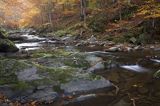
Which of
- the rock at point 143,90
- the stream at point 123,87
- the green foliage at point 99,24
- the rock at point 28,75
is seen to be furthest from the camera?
the green foliage at point 99,24

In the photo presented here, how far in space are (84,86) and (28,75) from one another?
6.57 ft

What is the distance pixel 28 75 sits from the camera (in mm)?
9969

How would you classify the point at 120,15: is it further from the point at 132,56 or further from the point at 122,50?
the point at 132,56

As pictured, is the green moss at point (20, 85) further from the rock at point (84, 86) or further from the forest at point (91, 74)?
the rock at point (84, 86)

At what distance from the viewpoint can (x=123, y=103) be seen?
8.54m

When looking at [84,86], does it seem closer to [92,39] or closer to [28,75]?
[28,75]

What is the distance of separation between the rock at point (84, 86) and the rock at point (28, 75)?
3.51 ft

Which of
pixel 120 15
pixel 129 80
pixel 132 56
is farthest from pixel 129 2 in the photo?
pixel 129 80

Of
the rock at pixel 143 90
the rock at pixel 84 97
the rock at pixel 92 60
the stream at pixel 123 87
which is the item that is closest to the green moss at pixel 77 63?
the rock at pixel 92 60

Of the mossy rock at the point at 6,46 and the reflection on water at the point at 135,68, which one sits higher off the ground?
the mossy rock at the point at 6,46

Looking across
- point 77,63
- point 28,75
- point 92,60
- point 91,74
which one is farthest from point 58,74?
point 92,60

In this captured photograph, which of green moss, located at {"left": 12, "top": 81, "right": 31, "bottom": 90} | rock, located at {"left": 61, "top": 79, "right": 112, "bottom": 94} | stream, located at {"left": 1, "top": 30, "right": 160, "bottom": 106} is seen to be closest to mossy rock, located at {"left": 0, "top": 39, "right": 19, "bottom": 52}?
stream, located at {"left": 1, "top": 30, "right": 160, "bottom": 106}

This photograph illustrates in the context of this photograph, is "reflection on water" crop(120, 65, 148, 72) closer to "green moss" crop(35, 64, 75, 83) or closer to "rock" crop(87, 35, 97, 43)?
"green moss" crop(35, 64, 75, 83)

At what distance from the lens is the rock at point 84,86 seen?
960cm
